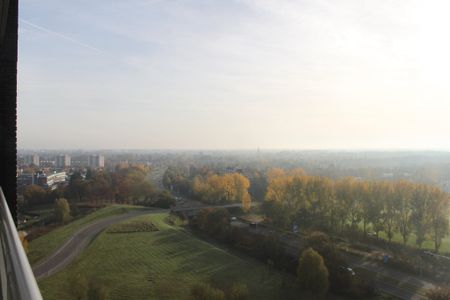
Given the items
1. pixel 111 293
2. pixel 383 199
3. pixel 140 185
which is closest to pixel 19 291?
pixel 111 293

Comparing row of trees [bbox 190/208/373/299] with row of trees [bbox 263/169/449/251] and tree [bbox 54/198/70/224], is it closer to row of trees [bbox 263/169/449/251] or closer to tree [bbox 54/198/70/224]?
row of trees [bbox 263/169/449/251]

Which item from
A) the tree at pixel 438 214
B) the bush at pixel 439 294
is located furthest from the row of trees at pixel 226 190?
the bush at pixel 439 294

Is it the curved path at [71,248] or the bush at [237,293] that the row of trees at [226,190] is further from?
the bush at [237,293]

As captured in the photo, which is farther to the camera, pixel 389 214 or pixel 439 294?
pixel 389 214

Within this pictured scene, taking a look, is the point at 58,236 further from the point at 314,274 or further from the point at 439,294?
the point at 439,294

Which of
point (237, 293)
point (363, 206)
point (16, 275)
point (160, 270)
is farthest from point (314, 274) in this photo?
point (16, 275)

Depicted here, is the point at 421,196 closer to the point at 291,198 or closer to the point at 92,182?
the point at 291,198
